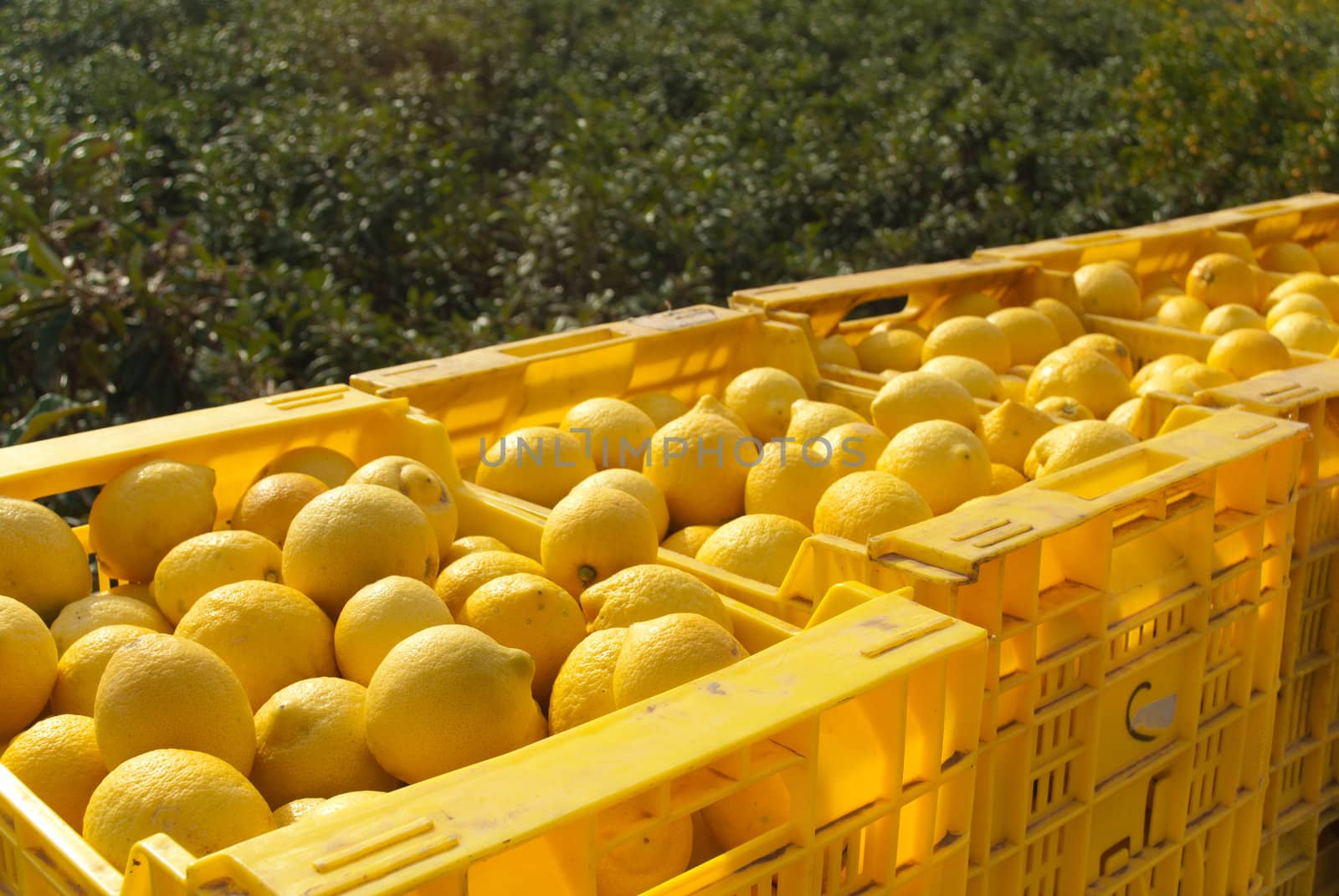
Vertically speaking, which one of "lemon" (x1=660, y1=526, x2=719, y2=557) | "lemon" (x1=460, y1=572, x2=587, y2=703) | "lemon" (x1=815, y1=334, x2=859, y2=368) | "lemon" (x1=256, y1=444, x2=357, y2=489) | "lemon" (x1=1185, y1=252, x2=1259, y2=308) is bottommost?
"lemon" (x1=660, y1=526, x2=719, y2=557)

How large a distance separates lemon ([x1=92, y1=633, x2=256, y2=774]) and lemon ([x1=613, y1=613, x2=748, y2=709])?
1.65ft

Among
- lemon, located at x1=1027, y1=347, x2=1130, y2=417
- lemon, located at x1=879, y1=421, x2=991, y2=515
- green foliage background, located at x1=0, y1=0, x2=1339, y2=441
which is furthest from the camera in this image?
green foliage background, located at x1=0, y1=0, x2=1339, y2=441

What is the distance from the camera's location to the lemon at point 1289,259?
4.49m

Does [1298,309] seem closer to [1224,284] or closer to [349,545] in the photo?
[1224,284]

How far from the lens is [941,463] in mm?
2514

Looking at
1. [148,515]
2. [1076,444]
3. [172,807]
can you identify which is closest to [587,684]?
[172,807]

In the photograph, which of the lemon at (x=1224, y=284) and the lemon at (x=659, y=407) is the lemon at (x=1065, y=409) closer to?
the lemon at (x=659, y=407)

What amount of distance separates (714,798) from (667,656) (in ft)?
1.21

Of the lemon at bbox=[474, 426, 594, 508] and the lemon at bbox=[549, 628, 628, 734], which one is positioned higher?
the lemon at bbox=[474, 426, 594, 508]

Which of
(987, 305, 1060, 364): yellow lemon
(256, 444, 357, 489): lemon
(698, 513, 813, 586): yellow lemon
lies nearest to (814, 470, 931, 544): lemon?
(698, 513, 813, 586): yellow lemon

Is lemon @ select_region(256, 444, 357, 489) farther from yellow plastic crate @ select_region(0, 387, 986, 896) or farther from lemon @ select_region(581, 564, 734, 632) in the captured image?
yellow plastic crate @ select_region(0, 387, 986, 896)

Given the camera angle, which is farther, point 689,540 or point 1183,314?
point 1183,314

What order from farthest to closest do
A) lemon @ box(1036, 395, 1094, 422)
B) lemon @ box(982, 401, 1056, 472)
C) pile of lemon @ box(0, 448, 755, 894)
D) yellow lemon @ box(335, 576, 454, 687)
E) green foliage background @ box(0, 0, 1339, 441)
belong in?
green foliage background @ box(0, 0, 1339, 441)
lemon @ box(1036, 395, 1094, 422)
lemon @ box(982, 401, 1056, 472)
yellow lemon @ box(335, 576, 454, 687)
pile of lemon @ box(0, 448, 755, 894)

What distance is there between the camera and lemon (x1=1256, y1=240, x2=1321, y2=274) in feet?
14.7
